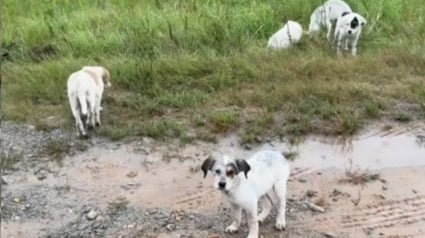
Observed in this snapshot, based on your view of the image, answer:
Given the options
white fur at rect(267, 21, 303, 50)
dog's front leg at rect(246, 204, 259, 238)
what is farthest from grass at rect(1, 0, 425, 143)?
dog's front leg at rect(246, 204, 259, 238)

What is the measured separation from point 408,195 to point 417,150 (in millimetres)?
725

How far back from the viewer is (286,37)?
7.82 m

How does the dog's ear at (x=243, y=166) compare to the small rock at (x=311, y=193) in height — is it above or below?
above

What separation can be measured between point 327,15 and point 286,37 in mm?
595

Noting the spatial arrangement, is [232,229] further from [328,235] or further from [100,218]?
[100,218]

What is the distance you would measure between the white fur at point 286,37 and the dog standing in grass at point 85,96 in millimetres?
2150

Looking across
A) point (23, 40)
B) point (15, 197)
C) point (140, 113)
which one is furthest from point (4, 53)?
point (15, 197)

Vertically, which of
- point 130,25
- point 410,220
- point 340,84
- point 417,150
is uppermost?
point 130,25

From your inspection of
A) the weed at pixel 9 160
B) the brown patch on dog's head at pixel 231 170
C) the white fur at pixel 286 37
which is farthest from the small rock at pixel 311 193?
the white fur at pixel 286 37

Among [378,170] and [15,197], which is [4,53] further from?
[378,170]

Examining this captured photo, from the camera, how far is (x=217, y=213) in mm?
5031

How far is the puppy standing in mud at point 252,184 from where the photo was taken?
175 inches

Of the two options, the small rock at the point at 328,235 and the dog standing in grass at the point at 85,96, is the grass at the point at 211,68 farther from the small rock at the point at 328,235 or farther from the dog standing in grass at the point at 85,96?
the small rock at the point at 328,235

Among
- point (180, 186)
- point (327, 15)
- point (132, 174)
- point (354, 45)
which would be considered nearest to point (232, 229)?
point (180, 186)
